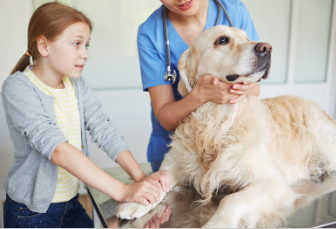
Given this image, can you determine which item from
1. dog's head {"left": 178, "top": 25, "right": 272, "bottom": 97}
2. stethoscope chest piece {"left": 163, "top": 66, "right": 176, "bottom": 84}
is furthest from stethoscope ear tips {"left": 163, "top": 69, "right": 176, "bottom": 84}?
dog's head {"left": 178, "top": 25, "right": 272, "bottom": 97}

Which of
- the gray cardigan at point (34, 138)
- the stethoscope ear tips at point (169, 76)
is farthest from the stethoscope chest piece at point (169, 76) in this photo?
the gray cardigan at point (34, 138)

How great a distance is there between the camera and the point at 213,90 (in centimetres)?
110

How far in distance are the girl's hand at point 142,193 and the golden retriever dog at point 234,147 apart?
27 mm

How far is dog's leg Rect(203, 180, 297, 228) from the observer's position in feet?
2.85

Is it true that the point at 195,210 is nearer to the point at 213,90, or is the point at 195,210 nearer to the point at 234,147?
the point at 234,147

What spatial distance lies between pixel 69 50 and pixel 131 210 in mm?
774

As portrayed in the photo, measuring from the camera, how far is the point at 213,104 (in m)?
1.17

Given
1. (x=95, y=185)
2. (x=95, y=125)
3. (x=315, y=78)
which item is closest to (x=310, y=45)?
(x=315, y=78)

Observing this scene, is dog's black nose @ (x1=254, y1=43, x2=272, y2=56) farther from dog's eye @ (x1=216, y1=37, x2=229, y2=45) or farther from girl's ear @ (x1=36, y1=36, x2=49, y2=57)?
girl's ear @ (x1=36, y1=36, x2=49, y2=57)

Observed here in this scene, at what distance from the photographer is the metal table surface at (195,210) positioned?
935 millimetres

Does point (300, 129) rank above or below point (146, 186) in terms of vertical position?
above

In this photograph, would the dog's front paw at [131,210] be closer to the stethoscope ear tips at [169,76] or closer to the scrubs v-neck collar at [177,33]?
the stethoscope ear tips at [169,76]

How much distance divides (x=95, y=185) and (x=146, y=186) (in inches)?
7.8

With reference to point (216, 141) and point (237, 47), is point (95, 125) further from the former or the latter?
point (237, 47)
